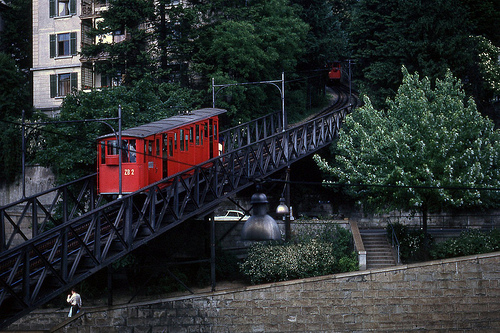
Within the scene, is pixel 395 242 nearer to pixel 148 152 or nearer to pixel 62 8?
pixel 148 152

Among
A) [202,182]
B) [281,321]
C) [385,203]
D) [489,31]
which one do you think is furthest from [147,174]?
[489,31]

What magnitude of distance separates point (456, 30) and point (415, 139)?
34.0 feet

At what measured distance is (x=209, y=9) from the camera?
44.5 meters

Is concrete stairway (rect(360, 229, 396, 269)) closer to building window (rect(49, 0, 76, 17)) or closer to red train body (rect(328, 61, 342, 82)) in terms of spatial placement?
red train body (rect(328, 61, 342, 82))

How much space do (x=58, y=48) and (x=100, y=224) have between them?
3119 centimetres

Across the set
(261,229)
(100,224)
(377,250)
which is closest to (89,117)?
(100,224)

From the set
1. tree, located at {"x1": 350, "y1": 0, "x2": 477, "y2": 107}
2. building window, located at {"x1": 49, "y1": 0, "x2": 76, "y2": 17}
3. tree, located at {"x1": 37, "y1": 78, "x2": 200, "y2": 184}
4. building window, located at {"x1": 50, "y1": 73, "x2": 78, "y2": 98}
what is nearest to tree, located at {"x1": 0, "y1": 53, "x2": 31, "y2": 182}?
building window, located at {"x1": 50, "y1": 73, "x2": 78, "y2": 98}

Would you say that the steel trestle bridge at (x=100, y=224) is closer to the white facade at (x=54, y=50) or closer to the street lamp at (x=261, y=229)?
the street lamp at (x=261, y=229)

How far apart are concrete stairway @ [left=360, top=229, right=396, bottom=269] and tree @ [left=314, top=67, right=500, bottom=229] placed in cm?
171

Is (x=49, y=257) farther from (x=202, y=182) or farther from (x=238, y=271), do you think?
(x=238, y=271)

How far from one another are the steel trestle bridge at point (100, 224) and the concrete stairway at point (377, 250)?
5217mm

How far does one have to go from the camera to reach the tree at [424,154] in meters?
31.2

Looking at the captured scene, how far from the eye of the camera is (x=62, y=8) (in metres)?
51.5

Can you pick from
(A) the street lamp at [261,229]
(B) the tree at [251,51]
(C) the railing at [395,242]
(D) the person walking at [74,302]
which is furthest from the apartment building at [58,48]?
(A) the street lamp at [261,229]
